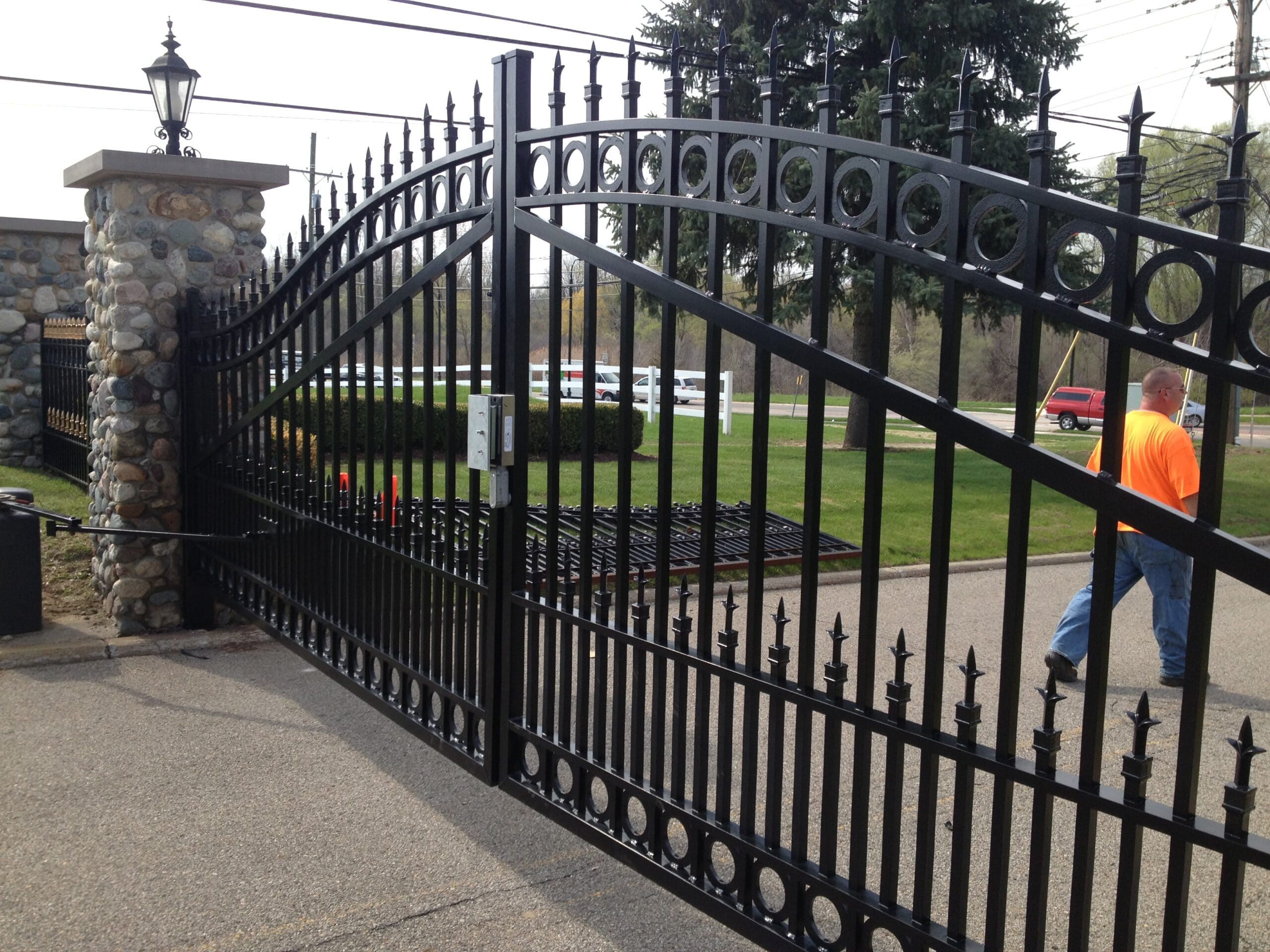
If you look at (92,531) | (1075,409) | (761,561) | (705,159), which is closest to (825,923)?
(761,561)

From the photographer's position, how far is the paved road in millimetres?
3576

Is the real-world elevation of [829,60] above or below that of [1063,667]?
above

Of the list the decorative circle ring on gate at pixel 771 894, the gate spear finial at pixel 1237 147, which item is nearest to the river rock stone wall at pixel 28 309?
the decorative circle ring on gate at pixel 771 894

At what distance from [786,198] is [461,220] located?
1701 mm

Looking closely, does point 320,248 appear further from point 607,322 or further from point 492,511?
point 607,322

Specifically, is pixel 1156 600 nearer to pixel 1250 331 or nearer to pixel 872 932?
pixel 872 932

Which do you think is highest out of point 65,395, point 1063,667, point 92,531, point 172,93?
point 172,93

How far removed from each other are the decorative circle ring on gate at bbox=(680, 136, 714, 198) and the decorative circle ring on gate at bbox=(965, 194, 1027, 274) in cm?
89

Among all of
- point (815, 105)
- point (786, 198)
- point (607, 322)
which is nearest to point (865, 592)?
point (786, 198)

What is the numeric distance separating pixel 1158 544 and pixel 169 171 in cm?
629

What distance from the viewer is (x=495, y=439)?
3965 millimetres

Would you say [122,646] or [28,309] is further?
[28,309]

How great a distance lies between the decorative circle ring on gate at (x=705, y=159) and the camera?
3137 millimetres

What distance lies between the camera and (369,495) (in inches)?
194
